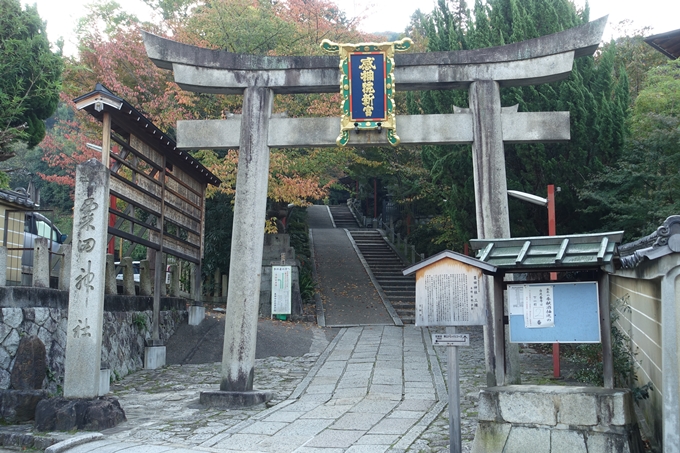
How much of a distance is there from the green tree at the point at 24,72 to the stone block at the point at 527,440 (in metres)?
11.1

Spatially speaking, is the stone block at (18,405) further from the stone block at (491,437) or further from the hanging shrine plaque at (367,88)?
the stone block at (491,437)

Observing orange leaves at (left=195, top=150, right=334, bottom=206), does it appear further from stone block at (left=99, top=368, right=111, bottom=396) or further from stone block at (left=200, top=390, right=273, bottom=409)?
stone block at (left=200, top=390, right=273, bottom=409)

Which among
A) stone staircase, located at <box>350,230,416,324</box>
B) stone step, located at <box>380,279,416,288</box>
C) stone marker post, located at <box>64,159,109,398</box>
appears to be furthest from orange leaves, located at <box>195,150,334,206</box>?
stone marker post, located at <box>64,159,109,398</box>

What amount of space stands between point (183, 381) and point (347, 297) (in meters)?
10.6

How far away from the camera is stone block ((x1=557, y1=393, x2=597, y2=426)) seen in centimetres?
638

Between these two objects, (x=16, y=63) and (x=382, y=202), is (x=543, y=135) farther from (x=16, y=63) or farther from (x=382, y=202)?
(x=382, y=202)

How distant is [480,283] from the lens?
6.91 metres

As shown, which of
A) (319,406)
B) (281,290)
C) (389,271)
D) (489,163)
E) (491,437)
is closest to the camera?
(491,437)

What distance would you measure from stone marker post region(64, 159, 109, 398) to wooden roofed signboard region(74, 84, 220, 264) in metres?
0.94

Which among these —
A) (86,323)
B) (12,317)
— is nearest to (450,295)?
(86,323)

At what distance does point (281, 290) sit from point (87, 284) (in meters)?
9.99

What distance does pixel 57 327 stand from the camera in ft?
35.0

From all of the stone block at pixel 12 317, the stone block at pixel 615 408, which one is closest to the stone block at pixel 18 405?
the stone block at pixel 12 317

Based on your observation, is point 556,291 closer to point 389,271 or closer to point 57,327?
point 57,327
